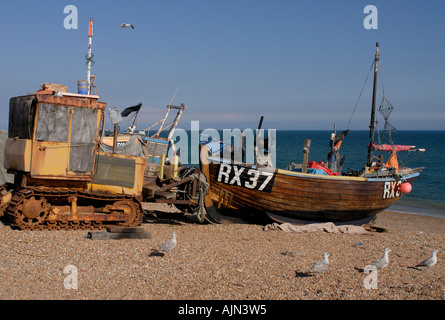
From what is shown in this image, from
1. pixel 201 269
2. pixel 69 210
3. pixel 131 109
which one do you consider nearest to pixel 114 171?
pixel 69 210

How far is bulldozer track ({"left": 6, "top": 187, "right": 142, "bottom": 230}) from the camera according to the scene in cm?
1188

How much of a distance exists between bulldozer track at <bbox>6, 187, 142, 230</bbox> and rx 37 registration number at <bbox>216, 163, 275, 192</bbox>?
11.8 ft

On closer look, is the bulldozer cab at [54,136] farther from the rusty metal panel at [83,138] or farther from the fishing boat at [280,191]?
the fishing boat at [280,191]

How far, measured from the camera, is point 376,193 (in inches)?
705

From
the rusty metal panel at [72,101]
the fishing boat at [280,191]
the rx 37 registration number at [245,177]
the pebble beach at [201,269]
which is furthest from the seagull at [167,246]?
the rx 37 registration number at [245,177]

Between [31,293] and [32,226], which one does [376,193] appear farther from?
[31,293]

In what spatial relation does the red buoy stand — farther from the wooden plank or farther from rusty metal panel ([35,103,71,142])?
rusty metal panel ([35,103,71,142])

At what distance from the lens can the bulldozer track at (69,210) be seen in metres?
11.9

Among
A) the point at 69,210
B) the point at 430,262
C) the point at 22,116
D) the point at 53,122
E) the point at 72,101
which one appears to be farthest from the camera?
the point at 69,210

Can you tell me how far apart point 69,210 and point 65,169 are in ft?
3.68

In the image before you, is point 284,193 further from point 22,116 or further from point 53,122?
point 22,116

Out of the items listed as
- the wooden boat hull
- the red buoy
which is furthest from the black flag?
the red buoy

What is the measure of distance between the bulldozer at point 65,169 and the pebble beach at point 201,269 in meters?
0.59

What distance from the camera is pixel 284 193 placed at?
16.2 meters
